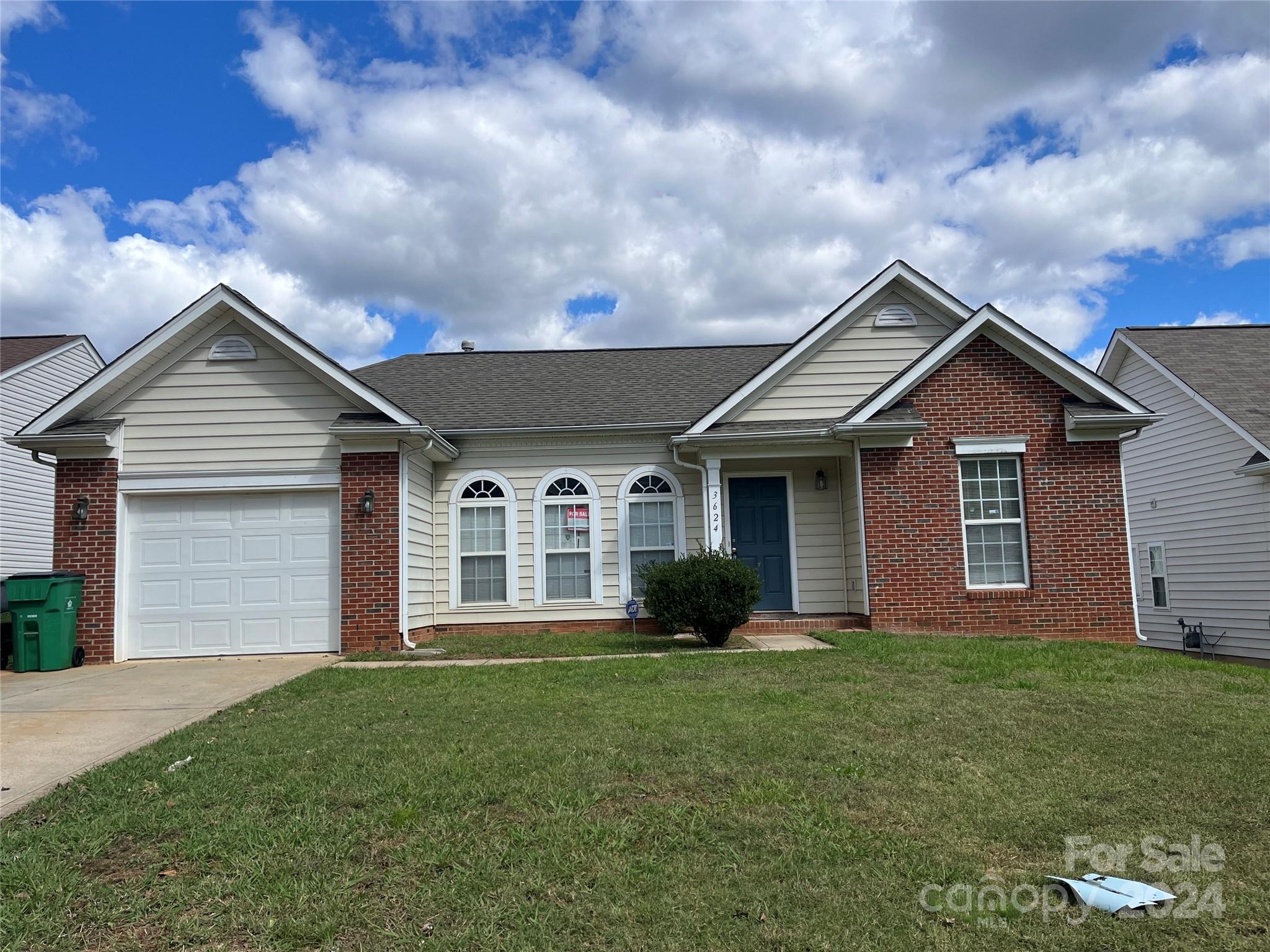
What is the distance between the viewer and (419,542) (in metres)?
12.9

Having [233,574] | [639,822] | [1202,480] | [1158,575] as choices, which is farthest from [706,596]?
[1158,575]

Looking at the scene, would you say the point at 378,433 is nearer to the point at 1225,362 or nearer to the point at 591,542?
the point at 591,542

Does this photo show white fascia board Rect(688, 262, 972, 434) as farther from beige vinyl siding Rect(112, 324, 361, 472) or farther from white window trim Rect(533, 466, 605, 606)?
beige vinyl siding Rect(112, 324, 361, 472)

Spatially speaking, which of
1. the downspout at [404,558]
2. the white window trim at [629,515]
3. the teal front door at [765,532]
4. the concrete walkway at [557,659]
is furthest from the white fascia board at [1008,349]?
the downspout at [404,558]

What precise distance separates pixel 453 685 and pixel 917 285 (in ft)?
31.0

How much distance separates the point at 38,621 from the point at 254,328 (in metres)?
4.41

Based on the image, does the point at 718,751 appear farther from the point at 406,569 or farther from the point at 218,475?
the point at 218,475

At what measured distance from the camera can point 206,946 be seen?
10.9ft

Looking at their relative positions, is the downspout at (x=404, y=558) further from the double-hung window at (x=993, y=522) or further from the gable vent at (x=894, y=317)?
the double-hung window at (x=993, y=522)

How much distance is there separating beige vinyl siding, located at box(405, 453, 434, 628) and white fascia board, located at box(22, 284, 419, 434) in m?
1.10

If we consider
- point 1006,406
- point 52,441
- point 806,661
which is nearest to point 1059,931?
point 806,661

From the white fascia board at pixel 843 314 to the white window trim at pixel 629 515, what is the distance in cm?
161

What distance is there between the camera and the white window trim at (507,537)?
13992 millimetres

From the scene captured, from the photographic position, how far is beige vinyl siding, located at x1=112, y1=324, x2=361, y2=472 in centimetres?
1190
